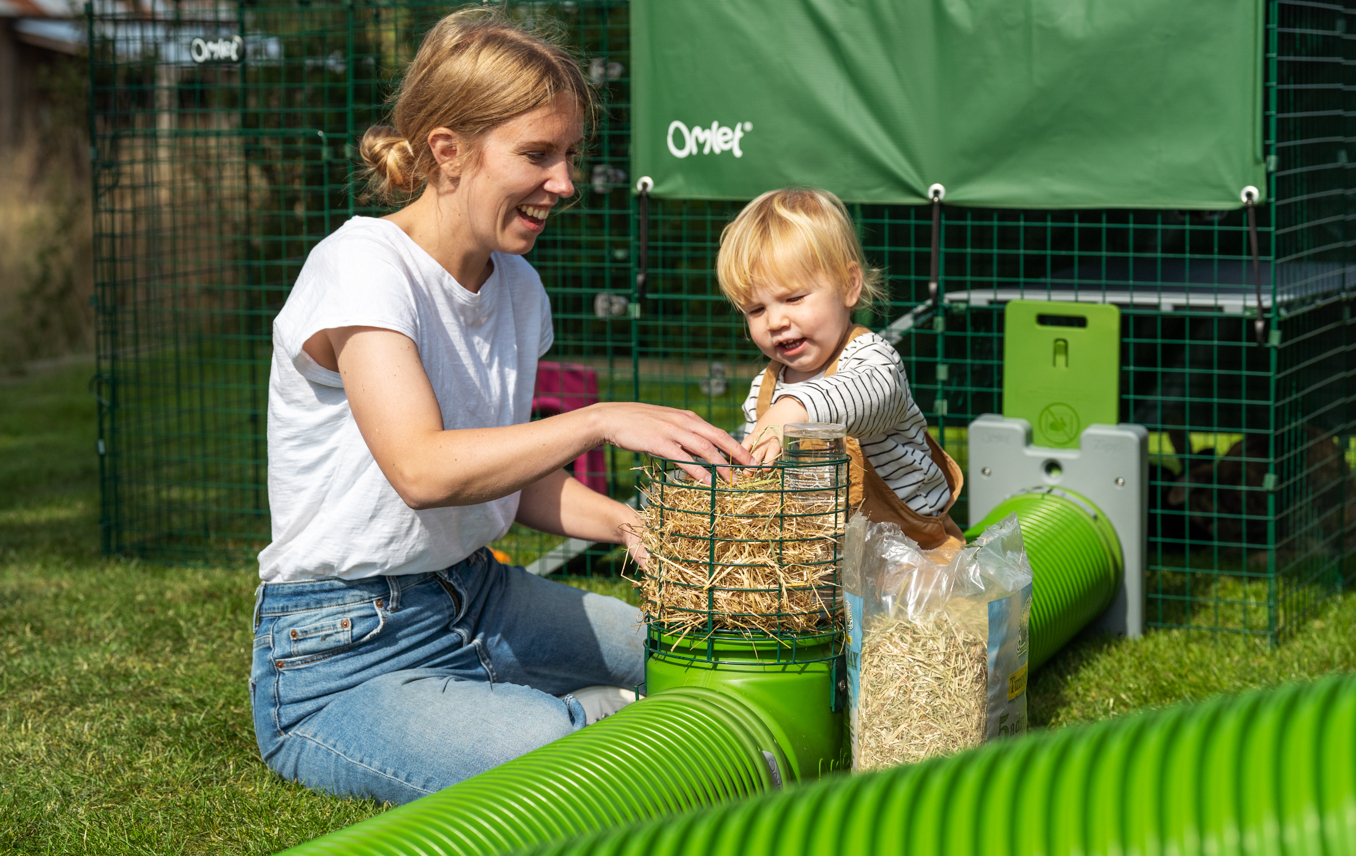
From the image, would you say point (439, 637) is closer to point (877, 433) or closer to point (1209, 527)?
point (877, 433)

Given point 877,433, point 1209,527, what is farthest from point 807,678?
point 1209,527

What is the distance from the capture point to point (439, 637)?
9.62 ft

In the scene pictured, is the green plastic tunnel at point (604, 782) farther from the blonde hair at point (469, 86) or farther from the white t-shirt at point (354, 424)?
the blonde hair at point (469, 86)

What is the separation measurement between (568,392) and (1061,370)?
6.86 ft

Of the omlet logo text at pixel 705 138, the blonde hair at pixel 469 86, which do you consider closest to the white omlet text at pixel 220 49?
the omlet logo text at pixel 705 138

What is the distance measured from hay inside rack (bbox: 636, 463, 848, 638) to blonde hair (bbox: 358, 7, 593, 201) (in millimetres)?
849

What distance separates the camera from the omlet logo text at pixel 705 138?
4539 millimetres

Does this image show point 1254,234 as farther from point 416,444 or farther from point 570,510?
point 416,444

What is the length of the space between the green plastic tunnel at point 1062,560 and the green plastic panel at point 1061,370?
25cm

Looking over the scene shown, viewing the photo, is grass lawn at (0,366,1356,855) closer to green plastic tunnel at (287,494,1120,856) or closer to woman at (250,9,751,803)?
woman at (250,9,751,803)

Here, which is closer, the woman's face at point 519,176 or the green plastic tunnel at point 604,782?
the green plastic tunnel at point 604,782

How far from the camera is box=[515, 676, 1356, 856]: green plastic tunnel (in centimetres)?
133

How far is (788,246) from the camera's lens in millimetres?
3043

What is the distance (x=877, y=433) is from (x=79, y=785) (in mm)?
2037
